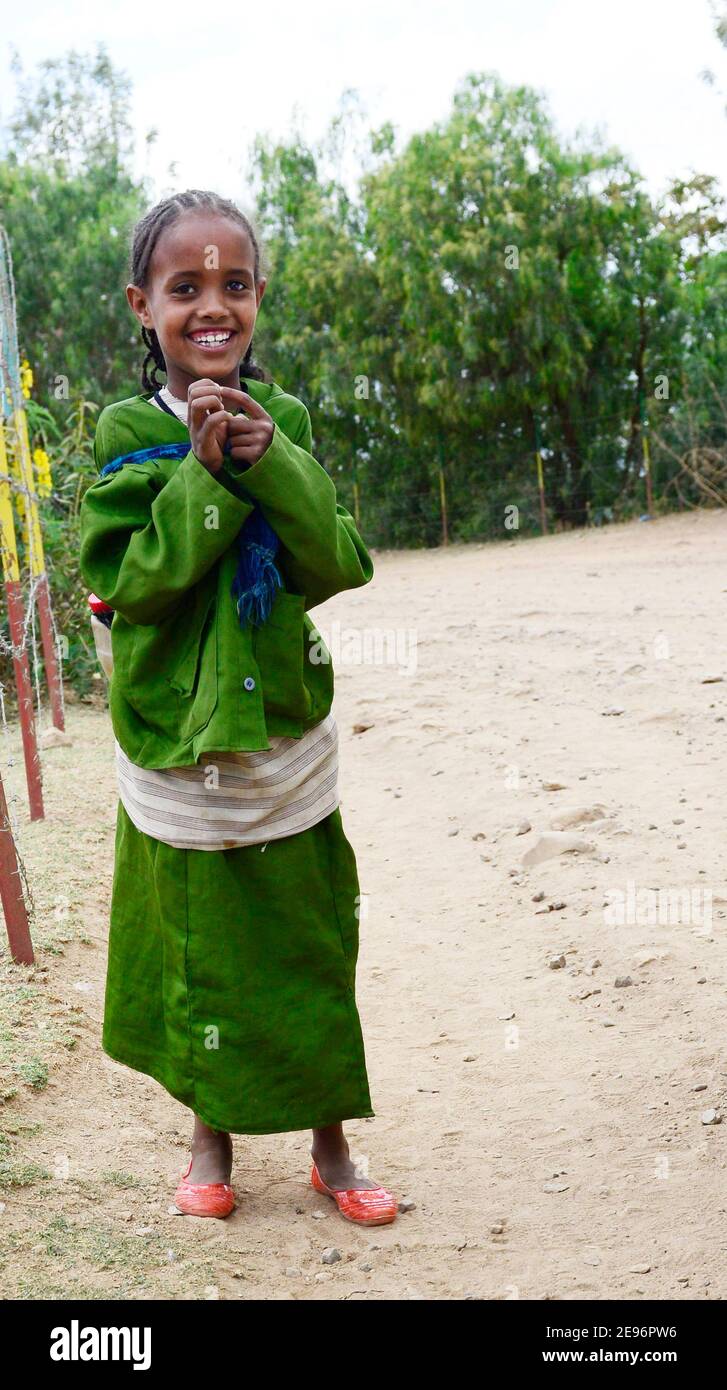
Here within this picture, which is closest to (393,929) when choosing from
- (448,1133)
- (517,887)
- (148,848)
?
(517,887)

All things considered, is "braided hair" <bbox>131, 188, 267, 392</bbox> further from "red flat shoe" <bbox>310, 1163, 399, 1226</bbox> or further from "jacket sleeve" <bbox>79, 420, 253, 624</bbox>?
"red flat shoe" <bbox>310, 1163, 399, 1226</bbox>

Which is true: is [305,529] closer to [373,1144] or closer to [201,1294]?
[201,1294]

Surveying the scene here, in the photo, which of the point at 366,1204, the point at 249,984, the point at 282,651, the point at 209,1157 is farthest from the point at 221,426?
the point at 366,1204

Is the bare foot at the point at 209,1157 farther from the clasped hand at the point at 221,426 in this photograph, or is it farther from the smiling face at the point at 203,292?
the smiling face at the point at 203,292

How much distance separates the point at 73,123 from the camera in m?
32.2

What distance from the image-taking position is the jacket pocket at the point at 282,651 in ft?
7.62

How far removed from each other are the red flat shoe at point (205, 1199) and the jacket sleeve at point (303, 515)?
3.61 feet

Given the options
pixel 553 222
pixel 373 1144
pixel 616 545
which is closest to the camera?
pixel 373 1144

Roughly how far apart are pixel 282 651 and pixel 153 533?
0.29m

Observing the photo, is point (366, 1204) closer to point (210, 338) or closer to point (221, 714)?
point (221, 714)

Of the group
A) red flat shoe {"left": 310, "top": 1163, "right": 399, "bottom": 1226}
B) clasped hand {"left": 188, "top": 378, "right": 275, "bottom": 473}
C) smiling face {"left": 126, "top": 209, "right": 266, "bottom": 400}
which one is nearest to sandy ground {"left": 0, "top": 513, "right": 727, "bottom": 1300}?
red flat shoe {"left": 310, "top": 1163, "right": 399, "bottom": 1226}

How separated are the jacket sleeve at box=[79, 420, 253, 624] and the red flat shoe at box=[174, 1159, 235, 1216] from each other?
107 centimetres

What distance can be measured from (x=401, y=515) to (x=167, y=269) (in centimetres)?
1720

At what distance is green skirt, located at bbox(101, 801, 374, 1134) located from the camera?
2383 mm
